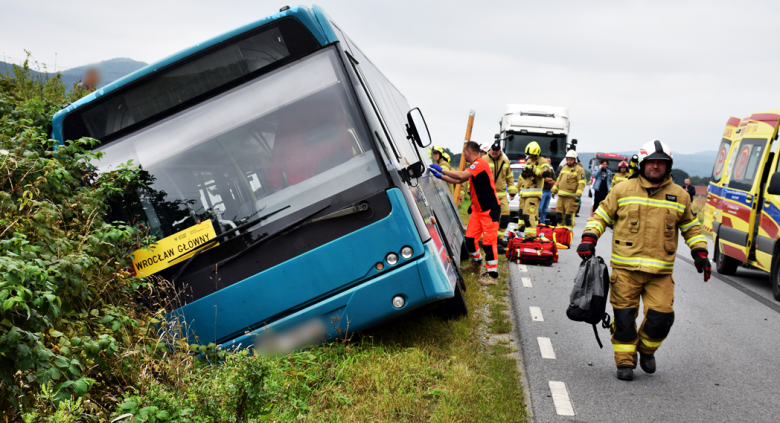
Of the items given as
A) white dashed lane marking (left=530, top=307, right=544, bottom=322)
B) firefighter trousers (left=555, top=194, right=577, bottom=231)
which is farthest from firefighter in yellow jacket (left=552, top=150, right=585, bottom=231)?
white dashed lane marking (left=530, top=307, right=544, bottom=322)

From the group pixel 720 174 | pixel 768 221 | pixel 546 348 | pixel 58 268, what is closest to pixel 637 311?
pixel 546 348

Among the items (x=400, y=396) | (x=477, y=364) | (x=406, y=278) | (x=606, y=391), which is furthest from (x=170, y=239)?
(x=606, y=391)

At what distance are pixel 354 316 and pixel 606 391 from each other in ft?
6.52

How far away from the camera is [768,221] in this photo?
7797mm

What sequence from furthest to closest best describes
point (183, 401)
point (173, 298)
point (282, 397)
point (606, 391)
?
point (606, 391)
point (173, 298)
point (282, 397)
point (183, 401)

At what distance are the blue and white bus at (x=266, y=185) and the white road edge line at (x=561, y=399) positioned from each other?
1059 millimetres

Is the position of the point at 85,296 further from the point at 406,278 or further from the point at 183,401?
the point at 406,278

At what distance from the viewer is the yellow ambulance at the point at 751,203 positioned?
25.4 ft

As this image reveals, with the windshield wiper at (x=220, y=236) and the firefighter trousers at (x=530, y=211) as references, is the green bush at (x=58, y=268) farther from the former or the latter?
the firefighter trousers at (x=530, y=211)

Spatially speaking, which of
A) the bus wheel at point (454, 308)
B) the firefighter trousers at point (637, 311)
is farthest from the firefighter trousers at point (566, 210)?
the firefighter trousers at point (637, 311)

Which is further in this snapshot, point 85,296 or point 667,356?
point 667,356

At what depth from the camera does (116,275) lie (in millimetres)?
3828

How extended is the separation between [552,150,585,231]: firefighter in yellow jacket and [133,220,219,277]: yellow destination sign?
31.2 feet

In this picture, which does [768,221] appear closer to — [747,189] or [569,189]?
[747,189]
